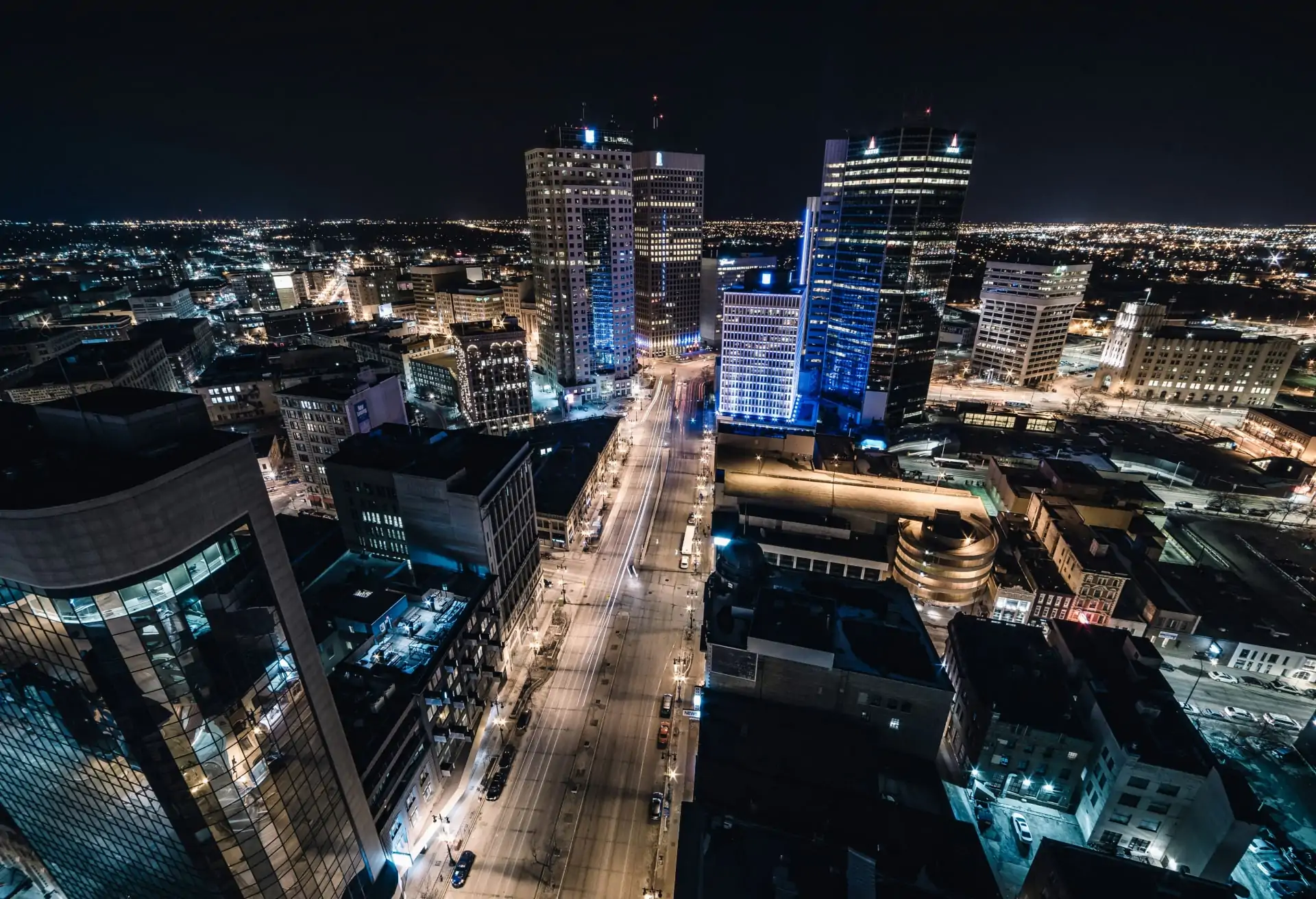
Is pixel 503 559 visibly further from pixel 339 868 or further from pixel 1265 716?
pixel 1265 716

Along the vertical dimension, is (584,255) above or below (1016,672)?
above

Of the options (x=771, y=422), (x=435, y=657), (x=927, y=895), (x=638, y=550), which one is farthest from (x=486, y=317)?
(x=927, y=895)

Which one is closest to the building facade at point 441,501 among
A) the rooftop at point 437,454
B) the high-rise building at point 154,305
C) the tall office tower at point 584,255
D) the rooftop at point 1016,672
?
the rooftop at point 437,454

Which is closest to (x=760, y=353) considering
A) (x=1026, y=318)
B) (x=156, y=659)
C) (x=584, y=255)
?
(x=584, y=255)

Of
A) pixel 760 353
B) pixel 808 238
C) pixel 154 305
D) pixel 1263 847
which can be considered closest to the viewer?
pixel 1263 847

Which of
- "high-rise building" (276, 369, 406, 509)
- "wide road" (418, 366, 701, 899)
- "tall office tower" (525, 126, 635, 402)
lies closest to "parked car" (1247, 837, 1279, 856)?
"wide road" (418, 366, 701, 899)

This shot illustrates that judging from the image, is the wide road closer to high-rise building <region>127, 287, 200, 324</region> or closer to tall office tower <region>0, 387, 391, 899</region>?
tall office tower <region>0, 387, 391, 899</region>

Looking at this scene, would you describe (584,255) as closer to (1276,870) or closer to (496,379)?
(496,379)
